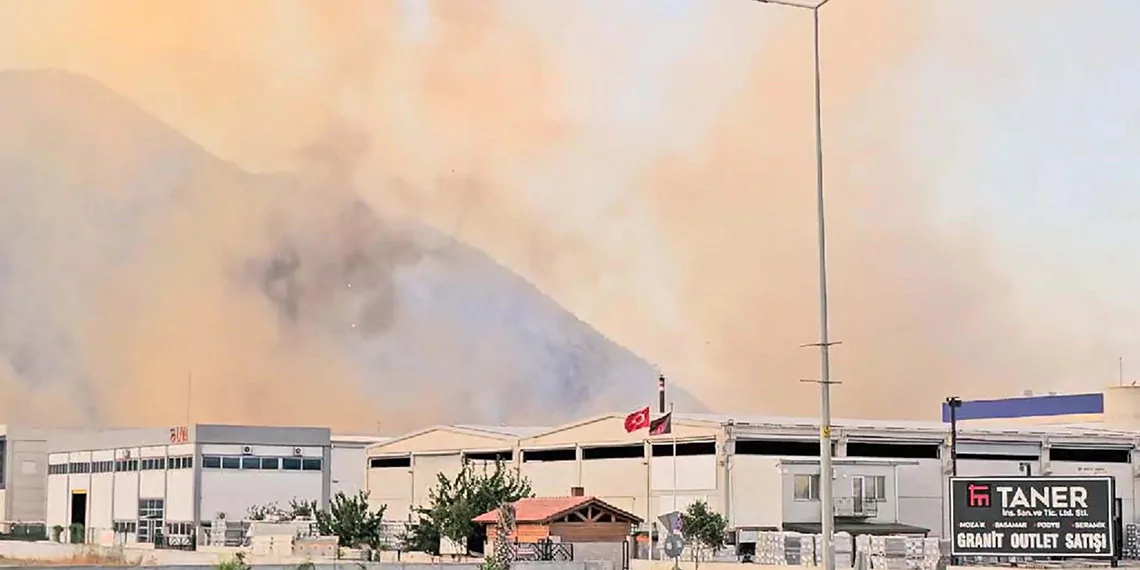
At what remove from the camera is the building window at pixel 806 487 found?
79500mm

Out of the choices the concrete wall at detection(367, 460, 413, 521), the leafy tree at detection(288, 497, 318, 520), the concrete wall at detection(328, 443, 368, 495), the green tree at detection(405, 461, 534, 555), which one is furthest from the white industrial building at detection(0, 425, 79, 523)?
the green tree at detection(405, 461, 534, 555)

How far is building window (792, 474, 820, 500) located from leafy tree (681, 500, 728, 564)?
10.2 metres

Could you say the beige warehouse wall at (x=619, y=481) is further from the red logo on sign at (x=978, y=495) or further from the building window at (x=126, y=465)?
the red logo on sign at (x=978, y=495)

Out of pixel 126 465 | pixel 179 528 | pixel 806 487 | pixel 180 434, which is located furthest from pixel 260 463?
pixel 806 487

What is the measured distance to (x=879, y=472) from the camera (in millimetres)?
81188

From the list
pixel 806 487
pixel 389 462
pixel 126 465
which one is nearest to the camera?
pixel 806 487

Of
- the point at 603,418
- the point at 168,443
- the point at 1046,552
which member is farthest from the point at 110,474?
the point at 1046,552

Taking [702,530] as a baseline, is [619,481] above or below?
above

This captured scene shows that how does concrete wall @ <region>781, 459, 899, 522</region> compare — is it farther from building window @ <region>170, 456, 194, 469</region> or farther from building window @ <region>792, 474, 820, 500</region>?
building window @ <region>170, 456, 194, 469</region>

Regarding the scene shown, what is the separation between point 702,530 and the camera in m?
68.7

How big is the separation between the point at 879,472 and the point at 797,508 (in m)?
4.84

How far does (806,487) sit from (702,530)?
1243cm

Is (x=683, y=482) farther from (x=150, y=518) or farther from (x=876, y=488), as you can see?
(x=150, y=518)

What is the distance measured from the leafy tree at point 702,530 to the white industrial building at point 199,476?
37.3 meters
